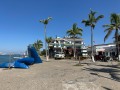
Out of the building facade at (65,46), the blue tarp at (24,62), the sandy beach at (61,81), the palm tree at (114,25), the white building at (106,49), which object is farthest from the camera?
the building facade at (65,46)

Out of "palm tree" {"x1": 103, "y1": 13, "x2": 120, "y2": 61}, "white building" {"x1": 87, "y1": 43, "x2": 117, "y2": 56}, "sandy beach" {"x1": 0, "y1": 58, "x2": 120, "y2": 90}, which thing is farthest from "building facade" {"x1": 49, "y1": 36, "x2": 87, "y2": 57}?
"sandy beach" {"x1": 0, "y1": 58, "x2": 120, "y2": 90}

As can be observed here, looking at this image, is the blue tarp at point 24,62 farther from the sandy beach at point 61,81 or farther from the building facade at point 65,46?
the building facade at point 65,46

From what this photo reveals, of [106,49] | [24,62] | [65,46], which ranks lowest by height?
[24,62]

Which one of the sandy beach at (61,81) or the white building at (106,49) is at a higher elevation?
the white building at (106,49)

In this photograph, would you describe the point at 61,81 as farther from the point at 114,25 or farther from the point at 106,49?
the point at 106,49

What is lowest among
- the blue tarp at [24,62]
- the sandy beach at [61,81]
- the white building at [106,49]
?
the sandy beach at [61,81]

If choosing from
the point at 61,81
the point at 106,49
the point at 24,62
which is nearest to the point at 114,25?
the point at 106,49

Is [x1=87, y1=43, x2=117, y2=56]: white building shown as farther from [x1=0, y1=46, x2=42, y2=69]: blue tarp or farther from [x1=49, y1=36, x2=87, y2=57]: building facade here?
[x1=0, y1=46, x2=42, y2=69]: blue tarp

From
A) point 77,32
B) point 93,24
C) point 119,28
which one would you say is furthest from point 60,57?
point 119,28

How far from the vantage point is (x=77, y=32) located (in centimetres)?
6397

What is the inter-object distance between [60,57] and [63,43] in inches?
851

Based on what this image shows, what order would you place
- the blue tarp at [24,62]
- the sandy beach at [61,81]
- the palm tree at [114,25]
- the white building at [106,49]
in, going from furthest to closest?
1. the white building at [106,49]
2. the palm tree at [114,25]
3. the blue tarp at [24,62]
4. the sandy beach at [61,81]

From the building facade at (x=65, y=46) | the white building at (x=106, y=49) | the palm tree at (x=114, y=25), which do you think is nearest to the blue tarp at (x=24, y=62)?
the palm tree at (x=114, y=25)

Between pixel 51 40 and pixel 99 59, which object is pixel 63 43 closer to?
pixel 51 40
